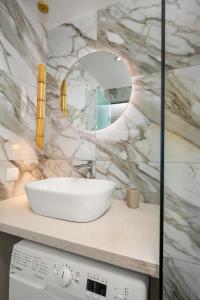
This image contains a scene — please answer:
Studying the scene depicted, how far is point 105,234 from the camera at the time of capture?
74 cm

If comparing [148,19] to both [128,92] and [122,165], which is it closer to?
[128,92]

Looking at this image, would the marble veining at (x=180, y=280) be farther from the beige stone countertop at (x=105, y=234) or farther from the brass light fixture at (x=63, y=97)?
the brass light fixture at (x=63, y=97)

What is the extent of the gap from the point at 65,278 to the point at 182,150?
612 mm

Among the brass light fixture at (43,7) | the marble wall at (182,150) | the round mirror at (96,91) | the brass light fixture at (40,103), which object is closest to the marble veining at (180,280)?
the marble wall at (182,150)

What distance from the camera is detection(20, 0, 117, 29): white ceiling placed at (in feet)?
4.00

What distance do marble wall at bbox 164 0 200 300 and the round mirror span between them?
70 centimetres

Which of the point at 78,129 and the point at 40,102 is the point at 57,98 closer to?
the point at 40,102

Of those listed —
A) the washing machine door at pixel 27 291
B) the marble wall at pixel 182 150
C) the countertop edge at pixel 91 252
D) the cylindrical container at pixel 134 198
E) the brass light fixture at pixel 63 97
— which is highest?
the brass light fixture at pixel 63 97

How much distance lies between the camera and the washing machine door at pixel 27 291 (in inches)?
26.8

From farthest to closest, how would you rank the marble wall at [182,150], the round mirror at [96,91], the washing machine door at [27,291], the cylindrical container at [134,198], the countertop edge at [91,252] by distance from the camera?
the round mirror at [96,91] < the cylindrical container at [134,198] < the washing machine door at [27,291] < the countertop edge at [91,252] < the marble wall at [182,150]

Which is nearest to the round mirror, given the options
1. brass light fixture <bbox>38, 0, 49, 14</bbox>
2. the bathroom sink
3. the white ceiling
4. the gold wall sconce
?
the gold wall sconce

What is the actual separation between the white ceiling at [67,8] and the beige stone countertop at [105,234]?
1.37 metres

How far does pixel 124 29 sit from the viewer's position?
1.18 meters

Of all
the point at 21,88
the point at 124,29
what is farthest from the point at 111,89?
the point at 21,88
